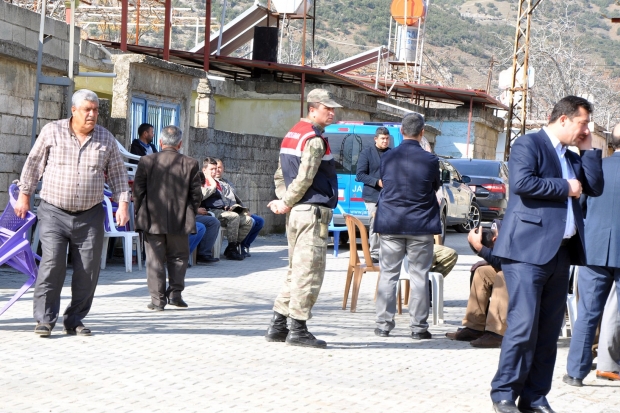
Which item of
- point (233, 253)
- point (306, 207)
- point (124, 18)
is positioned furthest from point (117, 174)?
point (124, 18)

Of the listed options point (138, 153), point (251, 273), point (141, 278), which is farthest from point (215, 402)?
point (138, 153)

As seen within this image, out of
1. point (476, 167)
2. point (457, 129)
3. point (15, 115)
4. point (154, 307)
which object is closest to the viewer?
point (154, 307)

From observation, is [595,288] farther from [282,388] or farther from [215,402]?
[215,402]

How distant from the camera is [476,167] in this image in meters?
24.0

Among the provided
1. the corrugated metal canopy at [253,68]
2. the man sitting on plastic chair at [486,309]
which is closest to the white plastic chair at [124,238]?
the man sitting on plastic chair at [486,309]

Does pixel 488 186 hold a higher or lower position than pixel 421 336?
higher

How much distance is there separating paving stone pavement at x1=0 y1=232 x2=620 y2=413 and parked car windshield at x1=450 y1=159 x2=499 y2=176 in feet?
45.7

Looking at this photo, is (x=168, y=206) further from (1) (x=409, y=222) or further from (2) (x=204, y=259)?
(2) (x=204, y=259)

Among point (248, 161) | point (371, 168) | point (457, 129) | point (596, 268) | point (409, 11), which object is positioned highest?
point (409, 11)

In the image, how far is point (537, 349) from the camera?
5.67 m

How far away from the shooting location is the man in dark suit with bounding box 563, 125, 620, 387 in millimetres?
6648

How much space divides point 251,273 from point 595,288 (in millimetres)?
6495

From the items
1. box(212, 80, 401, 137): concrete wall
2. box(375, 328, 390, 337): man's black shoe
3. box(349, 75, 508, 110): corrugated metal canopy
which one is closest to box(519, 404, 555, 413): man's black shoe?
box(375, 328, 390, 337): man's black shoe

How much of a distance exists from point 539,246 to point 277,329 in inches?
112
